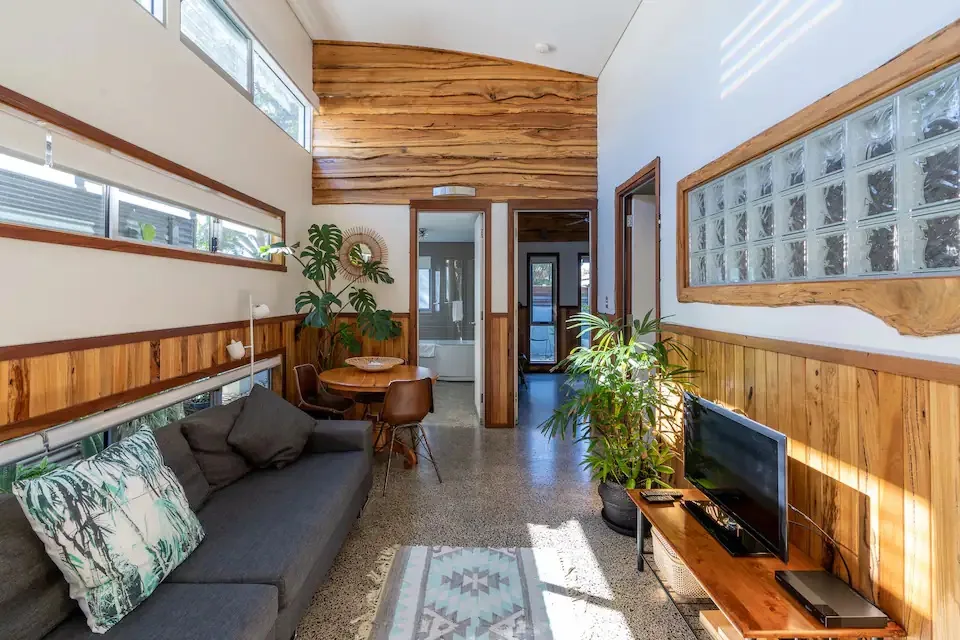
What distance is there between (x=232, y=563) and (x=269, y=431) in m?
0.96

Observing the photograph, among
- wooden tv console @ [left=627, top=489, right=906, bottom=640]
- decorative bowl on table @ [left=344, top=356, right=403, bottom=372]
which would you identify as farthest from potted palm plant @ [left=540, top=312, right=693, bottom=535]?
decorative bowl on table @ [left=344, top=356, right=403, bottom=372]

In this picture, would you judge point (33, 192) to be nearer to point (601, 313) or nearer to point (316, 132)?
point (316, 132)

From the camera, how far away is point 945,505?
4.22 ft

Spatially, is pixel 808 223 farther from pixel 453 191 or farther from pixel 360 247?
pixel 360 247

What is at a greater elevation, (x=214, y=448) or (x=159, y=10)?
(x=159, y=10)

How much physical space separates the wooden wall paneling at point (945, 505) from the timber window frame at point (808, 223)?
208 mm

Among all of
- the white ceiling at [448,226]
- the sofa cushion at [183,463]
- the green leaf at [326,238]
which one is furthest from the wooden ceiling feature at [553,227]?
the sofa cushion at [183,463]

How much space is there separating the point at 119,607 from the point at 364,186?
13.5 ft

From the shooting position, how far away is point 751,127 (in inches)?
85.1

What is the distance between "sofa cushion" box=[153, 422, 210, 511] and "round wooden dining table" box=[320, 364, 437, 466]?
1301 millimetres

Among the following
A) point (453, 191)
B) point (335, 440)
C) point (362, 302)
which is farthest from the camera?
point (453, 191)

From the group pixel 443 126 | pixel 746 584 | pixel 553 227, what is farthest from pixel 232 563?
pixel 553 227

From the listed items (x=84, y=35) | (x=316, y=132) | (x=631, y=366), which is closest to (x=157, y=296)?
(x=84, y=35)

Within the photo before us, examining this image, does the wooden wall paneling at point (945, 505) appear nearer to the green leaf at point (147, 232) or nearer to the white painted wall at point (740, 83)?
the white painted wall at point (740, 83)
